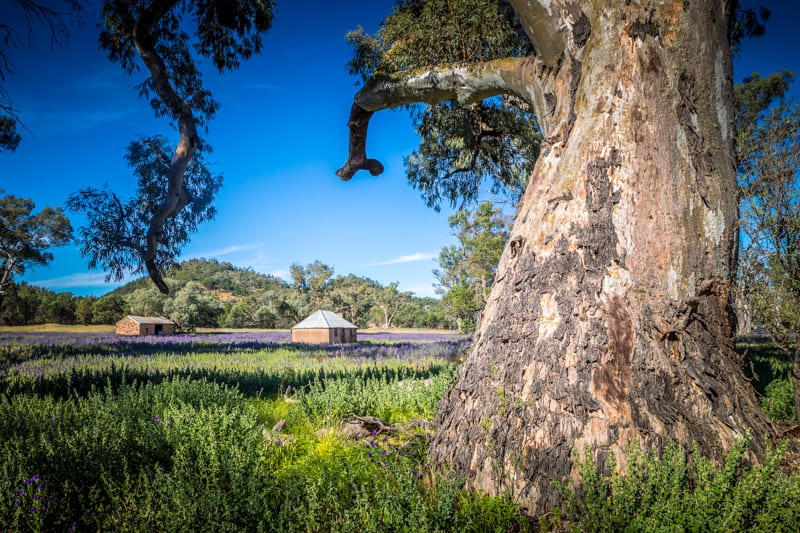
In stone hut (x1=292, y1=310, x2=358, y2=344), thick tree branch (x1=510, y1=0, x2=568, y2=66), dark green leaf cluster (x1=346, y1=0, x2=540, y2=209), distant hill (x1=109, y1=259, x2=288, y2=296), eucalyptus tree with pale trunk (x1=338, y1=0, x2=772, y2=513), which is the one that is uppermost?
distant hill (x1=109, y1=259, x2=288, y2=296)

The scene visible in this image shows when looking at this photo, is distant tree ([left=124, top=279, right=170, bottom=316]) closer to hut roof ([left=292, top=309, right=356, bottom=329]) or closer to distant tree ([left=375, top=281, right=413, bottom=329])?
hut roof ([left=292, top=309, right=356, bottom=329])

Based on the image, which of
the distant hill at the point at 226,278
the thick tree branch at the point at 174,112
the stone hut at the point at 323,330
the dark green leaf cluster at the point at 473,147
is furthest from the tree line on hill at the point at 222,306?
the distant hill at the point at 226,278

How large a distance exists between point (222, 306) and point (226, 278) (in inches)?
3981

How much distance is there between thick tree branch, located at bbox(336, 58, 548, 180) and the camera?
419 centimetres

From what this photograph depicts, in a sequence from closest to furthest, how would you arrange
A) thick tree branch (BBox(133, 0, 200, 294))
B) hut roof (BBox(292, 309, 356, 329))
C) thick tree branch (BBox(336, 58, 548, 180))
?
thick tree branch (BBox(336, 58, 548, 180)) → thick tree branch (BBox(133, 0, 200, 294)) → hut roof (BBox(292, 309, 356, 329))

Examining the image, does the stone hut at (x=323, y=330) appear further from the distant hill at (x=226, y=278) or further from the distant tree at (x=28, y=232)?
the distant hill at (x=226, y=278)

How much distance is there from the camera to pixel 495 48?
6004mm

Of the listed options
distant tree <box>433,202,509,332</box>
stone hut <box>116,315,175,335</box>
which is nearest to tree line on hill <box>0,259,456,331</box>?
stone hut <box>116,315,175,335</box>

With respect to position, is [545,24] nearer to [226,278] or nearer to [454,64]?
[454,64]

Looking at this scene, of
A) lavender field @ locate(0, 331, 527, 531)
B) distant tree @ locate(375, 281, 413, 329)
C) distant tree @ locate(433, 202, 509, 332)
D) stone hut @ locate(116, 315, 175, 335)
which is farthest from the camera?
distant tree @ locate(375, 281, 413, 329)

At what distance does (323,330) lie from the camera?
1124 inches

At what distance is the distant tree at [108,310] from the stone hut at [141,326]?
104 ft

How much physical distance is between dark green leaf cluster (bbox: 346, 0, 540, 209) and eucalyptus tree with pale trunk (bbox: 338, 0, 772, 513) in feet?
8.59

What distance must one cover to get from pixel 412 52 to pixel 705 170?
14.9 ft
